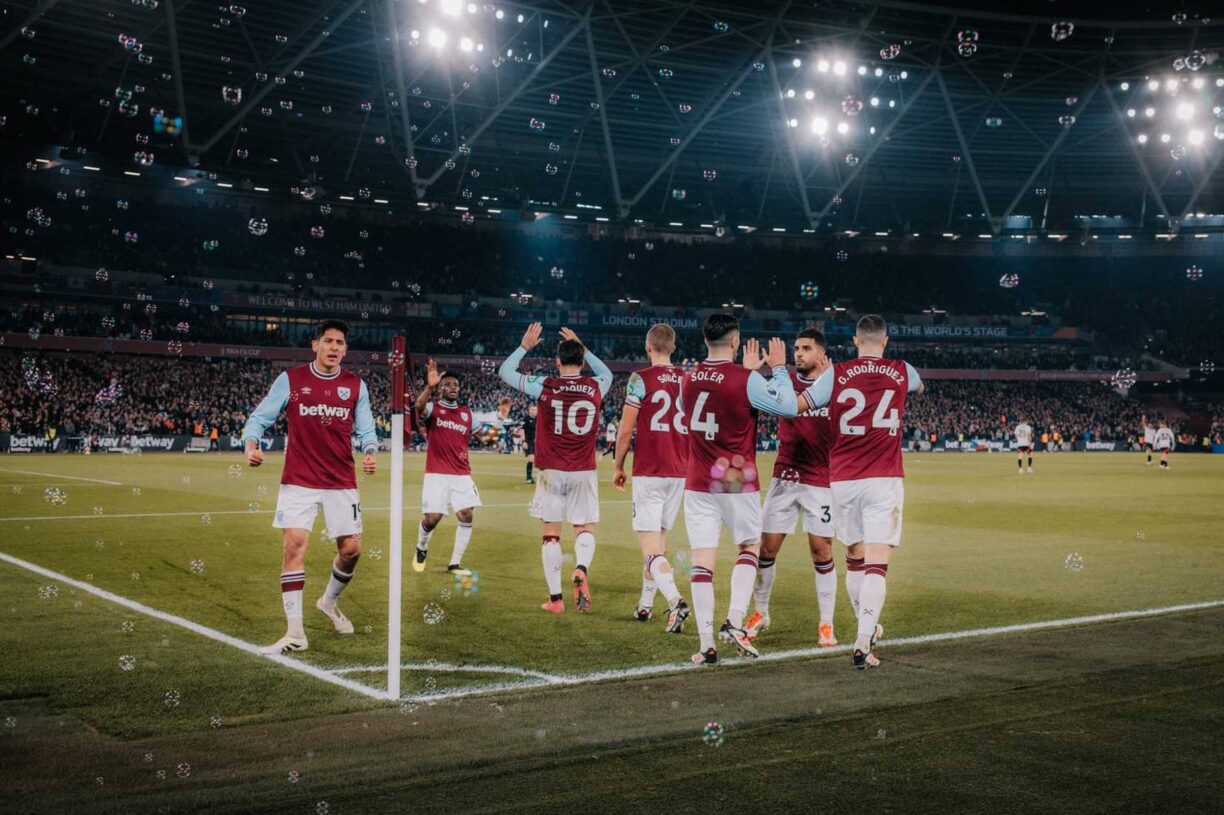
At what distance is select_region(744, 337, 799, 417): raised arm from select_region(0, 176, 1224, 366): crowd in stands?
49.5 metres

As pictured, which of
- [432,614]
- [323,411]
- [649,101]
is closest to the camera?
[323,411]

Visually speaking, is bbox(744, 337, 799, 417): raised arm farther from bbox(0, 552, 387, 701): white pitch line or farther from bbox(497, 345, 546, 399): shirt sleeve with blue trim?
bbox(0, 552, 387, 701): white pitch line

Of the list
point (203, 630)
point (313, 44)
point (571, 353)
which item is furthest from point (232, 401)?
point (571, 353)

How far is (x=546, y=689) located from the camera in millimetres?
6848

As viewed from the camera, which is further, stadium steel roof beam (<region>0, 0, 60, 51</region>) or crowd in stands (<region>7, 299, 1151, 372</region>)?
crowd in stands (<region>7, 299, 1151, 372</region>)

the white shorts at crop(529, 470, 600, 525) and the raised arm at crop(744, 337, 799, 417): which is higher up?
the raised arm at crop(744, 337, 799, 417)

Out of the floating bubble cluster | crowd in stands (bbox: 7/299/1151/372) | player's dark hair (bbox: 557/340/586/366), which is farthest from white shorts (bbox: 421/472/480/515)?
the floating bubble cluster

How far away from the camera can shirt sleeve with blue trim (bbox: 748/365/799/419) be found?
24.7 ft

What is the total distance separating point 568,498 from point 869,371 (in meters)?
3.40

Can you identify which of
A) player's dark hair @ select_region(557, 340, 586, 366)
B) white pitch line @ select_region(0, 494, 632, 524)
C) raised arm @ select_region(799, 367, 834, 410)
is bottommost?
white pitch line @ select_region(0, 494, 632, 524)

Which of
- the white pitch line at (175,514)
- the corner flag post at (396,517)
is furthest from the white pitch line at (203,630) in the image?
the white pitch line at (175,514)

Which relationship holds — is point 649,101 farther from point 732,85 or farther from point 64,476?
point 64,476

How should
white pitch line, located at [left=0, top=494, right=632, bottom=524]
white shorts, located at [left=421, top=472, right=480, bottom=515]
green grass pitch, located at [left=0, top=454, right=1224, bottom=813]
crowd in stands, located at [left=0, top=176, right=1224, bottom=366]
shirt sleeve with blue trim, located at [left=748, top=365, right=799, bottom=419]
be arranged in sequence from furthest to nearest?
crowd in stands, located at [left=0, top=176, right=1224, bottom=366], white pitch line, located at [left=0, top=494, right=632, bottom=524], white shorts, located at [left=421, top=472, right=480, bottom=515], shirt sleeve with blue trim, located at [left=748, top=365, right=799, bottom=419], green grass pitch, located at [left=0, top=454, right=1224, bottom=813]

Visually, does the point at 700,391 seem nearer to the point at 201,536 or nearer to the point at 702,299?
the point at 201,536
